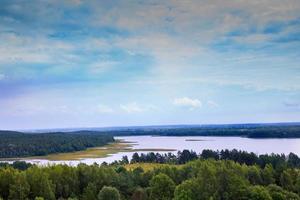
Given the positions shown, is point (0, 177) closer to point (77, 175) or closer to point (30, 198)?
point (30, 198)

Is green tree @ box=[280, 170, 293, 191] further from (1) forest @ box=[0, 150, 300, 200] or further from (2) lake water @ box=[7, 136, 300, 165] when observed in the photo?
(2) lake water @ box=[7, 136, 300, 165]

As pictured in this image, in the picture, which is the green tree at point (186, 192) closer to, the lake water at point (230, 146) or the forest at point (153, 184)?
the forest at point (153, 184)

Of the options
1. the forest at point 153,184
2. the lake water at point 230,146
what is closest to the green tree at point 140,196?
the forest at point 153,184

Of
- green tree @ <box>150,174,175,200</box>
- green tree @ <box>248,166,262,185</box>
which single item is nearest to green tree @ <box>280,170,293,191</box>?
green tree @ <box>248,166,262,185</box>

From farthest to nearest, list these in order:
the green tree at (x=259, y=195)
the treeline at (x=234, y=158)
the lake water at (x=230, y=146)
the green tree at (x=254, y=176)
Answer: the lake water at (x=230, y=146) → the treeline at (x=234, y=158) → the green tree at (x=254, y=176) → the green tree at (x=259, y=195)

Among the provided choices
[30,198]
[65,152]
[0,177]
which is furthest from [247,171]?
[65,152]

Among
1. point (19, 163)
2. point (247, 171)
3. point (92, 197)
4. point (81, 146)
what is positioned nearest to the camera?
point (92, 197)

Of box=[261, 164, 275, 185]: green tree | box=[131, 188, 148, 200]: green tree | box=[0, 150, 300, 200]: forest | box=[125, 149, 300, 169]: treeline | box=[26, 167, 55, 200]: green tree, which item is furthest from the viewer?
box=[125, 149, 300, 169]: treeline

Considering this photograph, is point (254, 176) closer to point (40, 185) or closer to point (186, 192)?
point (186, 192)

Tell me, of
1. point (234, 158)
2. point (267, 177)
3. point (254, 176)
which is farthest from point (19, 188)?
point (234, 158)
